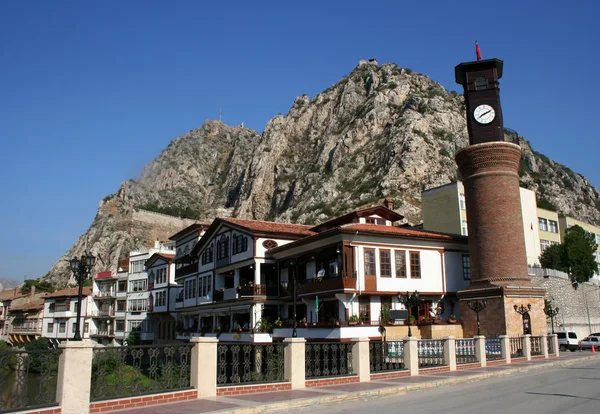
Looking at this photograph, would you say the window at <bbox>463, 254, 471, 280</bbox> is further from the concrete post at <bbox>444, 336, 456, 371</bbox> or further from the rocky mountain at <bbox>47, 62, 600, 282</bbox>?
the rocky mountain at <bbox>47, 62, 600, 282</bbox>

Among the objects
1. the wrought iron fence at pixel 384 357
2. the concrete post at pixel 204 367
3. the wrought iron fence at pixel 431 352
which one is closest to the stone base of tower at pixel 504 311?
the wrought iron fence at pixel 431 352

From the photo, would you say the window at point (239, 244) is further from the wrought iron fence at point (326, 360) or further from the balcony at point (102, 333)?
the balcony at point (102, 333)

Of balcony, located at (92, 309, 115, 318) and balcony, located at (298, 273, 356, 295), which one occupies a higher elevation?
balcony, located at (298, 273, 356, 295)

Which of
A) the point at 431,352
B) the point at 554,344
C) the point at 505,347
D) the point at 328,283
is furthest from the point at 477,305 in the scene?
the point at 431,352

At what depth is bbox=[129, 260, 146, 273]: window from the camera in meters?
64.6

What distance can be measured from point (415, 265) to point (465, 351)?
403 inches

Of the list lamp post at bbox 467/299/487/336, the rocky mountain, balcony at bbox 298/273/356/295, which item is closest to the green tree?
the rocky mountain

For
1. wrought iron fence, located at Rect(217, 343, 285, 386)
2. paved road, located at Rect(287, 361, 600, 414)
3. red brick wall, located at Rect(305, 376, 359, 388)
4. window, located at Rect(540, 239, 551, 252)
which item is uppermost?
window, located at Rect(540, 239, 551, 252)

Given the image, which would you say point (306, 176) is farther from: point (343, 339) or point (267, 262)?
point (343, 339)

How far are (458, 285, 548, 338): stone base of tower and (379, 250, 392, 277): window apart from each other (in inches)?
226

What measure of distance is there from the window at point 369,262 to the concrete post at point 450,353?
32.0 ft

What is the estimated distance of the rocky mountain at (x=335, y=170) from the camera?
90.8 meters

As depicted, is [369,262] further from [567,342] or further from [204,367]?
[567,342]

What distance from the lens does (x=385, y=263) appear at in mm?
32844
